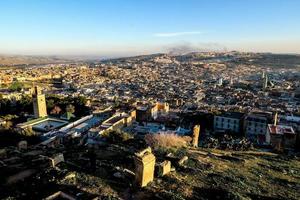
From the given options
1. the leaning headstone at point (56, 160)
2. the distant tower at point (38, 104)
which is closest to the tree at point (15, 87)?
the distant tower at point (38, 104)

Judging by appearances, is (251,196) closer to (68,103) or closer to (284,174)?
(284,174)

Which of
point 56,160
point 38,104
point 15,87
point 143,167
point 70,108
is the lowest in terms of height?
point 15,87

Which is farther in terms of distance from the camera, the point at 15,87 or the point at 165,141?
the point at 15,87

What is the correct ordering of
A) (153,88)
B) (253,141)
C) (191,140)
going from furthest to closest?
(153,88) → (253,141) → (191,140)

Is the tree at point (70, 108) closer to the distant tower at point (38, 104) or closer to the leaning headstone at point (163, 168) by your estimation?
the distant tower at point (38, 104)

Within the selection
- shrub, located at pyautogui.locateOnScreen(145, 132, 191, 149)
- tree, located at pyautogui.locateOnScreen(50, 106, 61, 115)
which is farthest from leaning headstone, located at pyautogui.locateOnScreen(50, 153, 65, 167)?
tree, located at pyautogui.locateOnScreen(50, 106, 61, 115)

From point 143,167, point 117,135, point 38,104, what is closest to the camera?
point 143,167

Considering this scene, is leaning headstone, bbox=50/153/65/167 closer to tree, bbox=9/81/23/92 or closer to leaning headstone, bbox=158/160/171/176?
leaning headstone, bbox=158/160/171/176

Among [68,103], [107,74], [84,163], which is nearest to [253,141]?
[84,163]

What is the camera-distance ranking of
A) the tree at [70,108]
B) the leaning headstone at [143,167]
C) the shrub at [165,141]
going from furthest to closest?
the tree at [70,108], the shrub at [165,141], the leaning headstone at [143,167]

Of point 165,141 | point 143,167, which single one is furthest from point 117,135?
point 143,167

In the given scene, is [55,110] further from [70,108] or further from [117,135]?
[117,135]
